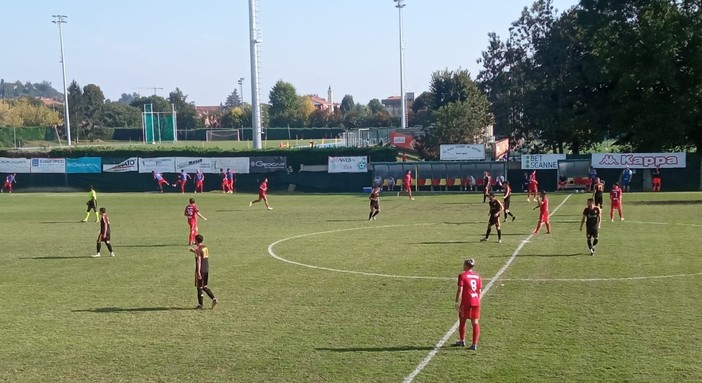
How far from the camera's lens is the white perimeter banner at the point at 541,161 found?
188 ft

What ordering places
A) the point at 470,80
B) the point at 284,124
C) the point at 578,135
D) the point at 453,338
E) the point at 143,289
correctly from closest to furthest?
the point at 453,338
the point at 143,289
the point at 578,135
the point at 470,80
the point at 284,124

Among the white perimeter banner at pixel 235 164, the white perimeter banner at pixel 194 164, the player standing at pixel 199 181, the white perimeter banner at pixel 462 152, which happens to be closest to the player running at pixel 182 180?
the player standing at pixel 199 181

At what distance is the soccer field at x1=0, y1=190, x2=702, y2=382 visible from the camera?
13508mm

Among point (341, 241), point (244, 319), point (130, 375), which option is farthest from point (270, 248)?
point (130, 375)

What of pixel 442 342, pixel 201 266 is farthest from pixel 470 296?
pixel 201 266

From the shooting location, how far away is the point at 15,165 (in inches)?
2613

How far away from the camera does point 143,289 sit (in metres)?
20.9

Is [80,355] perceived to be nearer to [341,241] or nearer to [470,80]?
[341,241]

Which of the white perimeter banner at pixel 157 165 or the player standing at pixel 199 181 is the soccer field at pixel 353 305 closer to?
the player standing at pixel 199 181

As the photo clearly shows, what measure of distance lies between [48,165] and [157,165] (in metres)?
9.77

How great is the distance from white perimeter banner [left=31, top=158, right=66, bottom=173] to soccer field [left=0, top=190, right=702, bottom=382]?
105ft

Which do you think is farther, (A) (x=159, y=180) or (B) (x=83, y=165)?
(B) (x=83, y=165)

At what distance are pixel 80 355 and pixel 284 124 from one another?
137 metres

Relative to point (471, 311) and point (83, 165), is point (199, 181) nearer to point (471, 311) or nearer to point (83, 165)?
point (83, 165)
